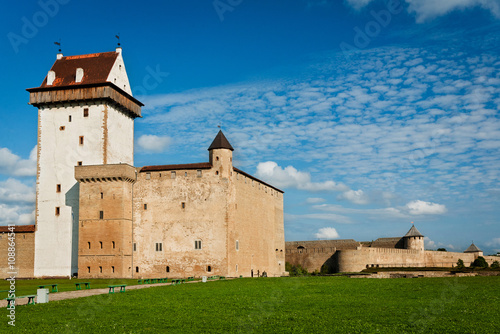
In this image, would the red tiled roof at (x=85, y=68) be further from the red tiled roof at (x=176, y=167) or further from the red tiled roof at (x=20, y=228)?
the red tiled roof at (x=20, y=228)

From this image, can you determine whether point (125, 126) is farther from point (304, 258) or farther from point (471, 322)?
point (471, 322)

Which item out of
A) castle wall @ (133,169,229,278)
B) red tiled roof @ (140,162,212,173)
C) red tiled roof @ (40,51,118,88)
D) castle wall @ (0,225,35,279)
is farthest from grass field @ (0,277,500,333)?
red tiled roof @ (40,51,118,88)

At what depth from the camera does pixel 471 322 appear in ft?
42.9

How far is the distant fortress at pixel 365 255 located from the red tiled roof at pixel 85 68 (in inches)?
1445

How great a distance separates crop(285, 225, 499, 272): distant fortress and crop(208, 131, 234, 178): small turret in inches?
1018

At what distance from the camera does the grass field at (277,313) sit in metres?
12.9

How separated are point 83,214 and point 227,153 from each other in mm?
14043

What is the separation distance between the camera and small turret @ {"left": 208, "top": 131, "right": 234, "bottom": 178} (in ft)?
151

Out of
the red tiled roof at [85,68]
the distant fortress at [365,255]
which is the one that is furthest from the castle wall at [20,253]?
the distant fortress at [365,255]

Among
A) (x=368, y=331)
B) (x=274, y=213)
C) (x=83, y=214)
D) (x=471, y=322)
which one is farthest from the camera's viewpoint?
(x=274, y=213)

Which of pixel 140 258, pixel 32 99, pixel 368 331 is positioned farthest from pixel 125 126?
pixel 368 331

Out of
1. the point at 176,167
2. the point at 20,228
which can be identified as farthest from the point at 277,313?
the point at 20,228

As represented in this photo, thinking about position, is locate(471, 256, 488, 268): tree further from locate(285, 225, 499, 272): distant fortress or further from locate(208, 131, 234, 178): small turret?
locate(208, 131, 234, 178): small turret

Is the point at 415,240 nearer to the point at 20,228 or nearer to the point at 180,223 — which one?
the point at 180,223
